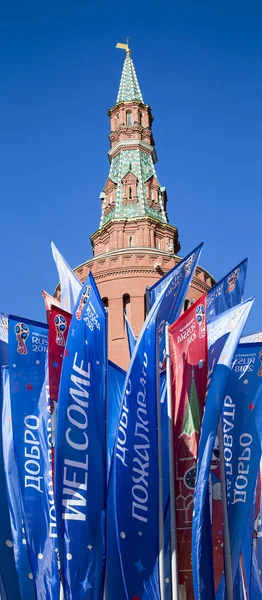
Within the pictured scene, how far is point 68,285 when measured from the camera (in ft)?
95.5

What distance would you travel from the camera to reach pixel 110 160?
54.9m

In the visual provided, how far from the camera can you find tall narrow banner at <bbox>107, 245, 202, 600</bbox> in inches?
830

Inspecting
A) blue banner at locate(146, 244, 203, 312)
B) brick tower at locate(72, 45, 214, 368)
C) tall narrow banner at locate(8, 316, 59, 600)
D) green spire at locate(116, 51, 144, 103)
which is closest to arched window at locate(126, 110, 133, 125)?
brick tower at locate(72, 45, 214, 368)

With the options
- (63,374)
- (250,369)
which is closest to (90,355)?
(63,374)

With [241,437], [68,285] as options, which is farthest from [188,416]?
[68,285]

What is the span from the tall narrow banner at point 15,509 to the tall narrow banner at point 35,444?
687 millimetres

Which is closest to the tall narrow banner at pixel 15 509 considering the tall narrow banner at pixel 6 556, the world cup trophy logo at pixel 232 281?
the tall narrow banner at pixel 6 556

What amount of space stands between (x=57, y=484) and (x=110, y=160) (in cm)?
3761

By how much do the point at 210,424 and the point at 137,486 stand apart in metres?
2.90

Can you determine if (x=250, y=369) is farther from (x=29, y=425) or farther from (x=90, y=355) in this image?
(x=29, y=425)

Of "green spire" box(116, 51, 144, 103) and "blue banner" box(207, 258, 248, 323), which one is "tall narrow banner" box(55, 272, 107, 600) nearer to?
"blue banner" box(207, 258, 248, 323)

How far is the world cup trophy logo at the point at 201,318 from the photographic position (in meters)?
23.1

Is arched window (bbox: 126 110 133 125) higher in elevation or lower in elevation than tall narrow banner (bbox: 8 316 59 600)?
higher

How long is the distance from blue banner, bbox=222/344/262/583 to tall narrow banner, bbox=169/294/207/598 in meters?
1.56
